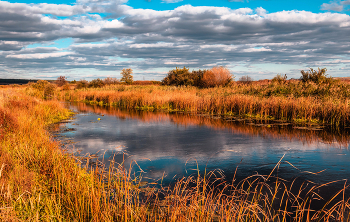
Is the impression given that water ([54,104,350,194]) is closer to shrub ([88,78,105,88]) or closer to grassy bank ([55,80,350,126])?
grassy bank ([55,80,350,126])

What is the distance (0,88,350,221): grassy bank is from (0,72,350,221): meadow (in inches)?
0.8

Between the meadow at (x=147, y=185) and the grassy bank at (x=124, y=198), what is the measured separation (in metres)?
0.02

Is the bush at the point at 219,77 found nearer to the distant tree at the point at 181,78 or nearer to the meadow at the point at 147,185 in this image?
the distant tree at the point at 181,78

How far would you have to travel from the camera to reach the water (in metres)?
7.61

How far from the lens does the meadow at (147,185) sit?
414 cm

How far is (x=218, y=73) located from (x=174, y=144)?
29.2 m

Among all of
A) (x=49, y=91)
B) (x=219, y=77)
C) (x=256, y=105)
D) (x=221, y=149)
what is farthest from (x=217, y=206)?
(x=49, y=91)

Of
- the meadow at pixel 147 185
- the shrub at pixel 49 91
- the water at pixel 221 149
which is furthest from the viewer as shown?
the shrub at pixel 49 91

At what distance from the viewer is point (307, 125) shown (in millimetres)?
15617

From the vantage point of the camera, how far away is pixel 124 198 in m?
5.62

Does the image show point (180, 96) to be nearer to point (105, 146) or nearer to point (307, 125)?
point (307, 125)

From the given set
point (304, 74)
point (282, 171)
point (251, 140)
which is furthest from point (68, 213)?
point (304, 74)

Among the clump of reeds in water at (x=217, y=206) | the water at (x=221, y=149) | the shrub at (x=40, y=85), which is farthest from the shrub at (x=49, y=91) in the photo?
the clump of reeds in water at (x=217, y=206)

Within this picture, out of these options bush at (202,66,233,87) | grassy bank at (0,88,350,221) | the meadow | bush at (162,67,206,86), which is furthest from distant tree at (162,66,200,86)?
grassy bank at (0,88,350,221)
